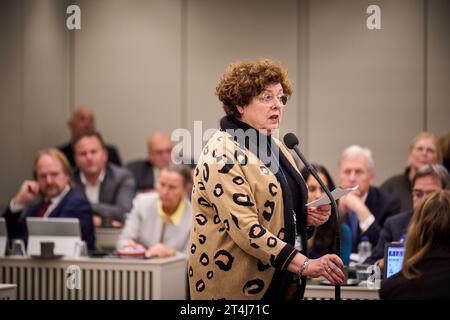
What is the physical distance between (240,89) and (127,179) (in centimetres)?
350

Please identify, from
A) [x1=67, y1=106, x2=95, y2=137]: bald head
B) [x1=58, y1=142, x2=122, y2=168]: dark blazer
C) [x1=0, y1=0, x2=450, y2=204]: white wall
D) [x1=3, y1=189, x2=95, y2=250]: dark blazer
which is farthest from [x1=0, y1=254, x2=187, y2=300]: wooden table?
[x1=67, y1=106, x2=95, y2=137]: bald head

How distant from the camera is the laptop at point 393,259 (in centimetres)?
368

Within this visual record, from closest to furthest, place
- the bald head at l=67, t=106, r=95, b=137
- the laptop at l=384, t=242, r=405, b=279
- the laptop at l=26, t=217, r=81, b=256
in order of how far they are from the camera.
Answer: the laptop at l=384, t=242, r=405, b=279, the laptop at l=26, t=217, r=81, b=256, the bald head at l=67, t=106, r=95, b=137

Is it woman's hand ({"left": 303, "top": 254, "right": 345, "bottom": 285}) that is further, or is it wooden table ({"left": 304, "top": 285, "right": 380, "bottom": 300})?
wooden table ({"left": 304, "top": 285, "right": 380, "bottom": 300})

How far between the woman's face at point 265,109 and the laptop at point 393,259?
43.0 inches

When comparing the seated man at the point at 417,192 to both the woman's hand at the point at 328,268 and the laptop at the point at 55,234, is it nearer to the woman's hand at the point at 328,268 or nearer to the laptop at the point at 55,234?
the woman's hand at the point at 328,268

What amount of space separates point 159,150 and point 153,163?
13cm

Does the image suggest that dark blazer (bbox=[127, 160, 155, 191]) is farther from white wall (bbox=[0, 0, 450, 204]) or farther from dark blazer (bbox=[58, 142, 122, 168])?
white wall (bbox=[0, 0, 450, 204])

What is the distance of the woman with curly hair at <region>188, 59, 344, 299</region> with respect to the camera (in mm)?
2701

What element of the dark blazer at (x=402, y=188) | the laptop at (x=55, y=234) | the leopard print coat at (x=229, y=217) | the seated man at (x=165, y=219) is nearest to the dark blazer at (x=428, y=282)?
the leopard print coat at (x=229, y=217)

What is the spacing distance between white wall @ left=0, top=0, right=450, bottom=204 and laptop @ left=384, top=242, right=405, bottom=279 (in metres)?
3.54

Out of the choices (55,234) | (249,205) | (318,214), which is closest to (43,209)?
(55,234)

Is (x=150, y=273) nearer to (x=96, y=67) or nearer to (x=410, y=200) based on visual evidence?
(x=410, y=200)

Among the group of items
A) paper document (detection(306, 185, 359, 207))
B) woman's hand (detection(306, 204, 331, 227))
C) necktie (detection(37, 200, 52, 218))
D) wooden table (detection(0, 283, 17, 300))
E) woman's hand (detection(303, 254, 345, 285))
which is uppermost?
paper document (detection(306, 185, 359, 207))
